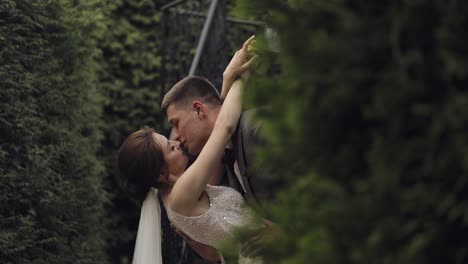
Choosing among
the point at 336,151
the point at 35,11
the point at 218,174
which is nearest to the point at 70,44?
the point at 35,11

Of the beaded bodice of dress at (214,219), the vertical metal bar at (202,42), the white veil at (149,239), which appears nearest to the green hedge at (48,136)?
the vertical metal bar at (202,42)

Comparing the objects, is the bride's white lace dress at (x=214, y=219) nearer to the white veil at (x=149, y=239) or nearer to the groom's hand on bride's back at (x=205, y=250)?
the groom's hand on bride's back at (x=205, y=250)

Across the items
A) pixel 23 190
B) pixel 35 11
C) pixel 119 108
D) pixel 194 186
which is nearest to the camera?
pixel 194 186

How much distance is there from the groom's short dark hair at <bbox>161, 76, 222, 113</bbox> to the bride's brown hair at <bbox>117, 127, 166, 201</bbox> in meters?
0.18

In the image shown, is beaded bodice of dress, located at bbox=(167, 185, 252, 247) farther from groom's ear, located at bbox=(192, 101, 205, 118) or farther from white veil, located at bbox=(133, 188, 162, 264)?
white veil, located at bbox=(133, 188, 162, 264)

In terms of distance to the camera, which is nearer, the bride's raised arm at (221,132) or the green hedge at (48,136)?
the bride's raised arm at (221,132)

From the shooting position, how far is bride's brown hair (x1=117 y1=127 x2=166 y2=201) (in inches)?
166

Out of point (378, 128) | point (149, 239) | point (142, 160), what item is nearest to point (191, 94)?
point (142, 160)

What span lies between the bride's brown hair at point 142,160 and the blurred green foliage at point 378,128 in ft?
7.14

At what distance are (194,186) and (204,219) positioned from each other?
0.30 meters

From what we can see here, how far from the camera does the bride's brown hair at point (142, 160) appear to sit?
421cm

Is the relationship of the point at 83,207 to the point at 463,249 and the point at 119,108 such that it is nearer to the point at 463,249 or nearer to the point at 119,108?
the point at 119,108

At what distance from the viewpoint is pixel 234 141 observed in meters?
3.90

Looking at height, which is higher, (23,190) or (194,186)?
(194,186)
